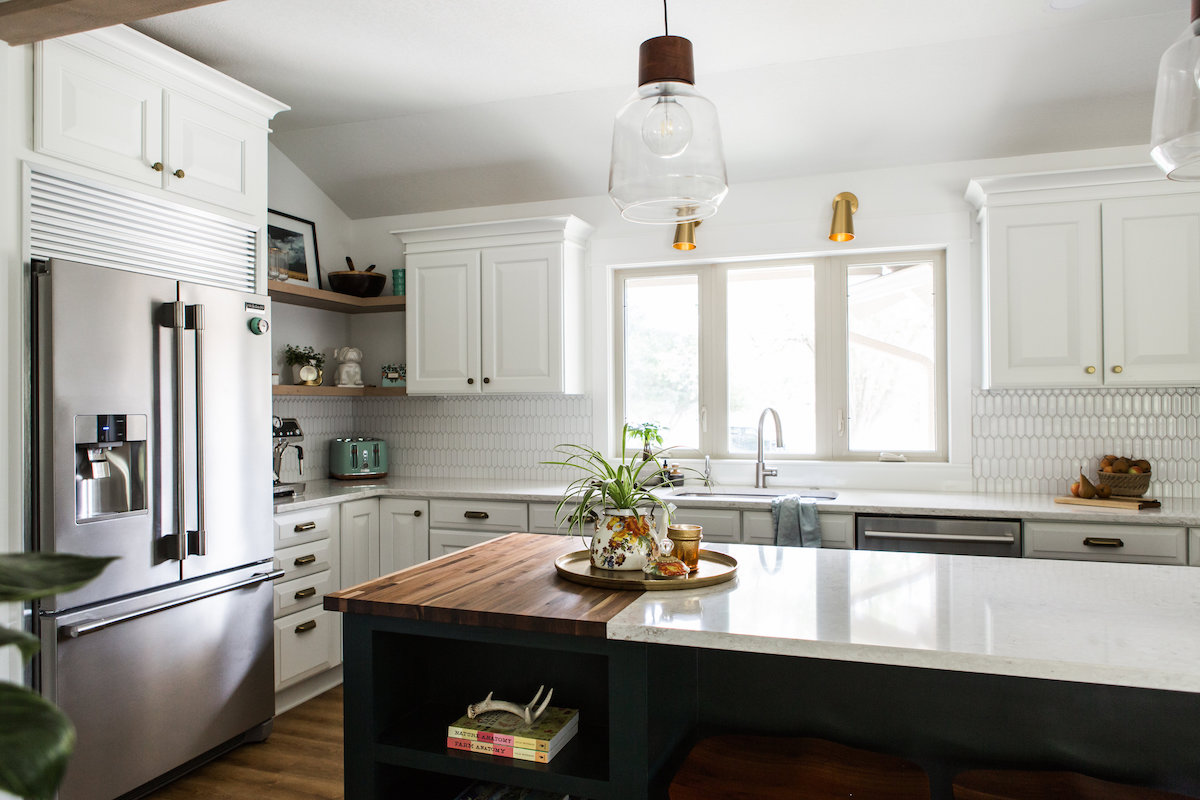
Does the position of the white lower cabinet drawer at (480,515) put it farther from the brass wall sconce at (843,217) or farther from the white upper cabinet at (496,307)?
the brass wall sconce at (843,217)

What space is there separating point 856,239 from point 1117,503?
A: 1667 millimetres

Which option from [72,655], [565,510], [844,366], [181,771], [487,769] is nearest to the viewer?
[487,769]

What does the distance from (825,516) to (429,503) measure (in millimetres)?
1944

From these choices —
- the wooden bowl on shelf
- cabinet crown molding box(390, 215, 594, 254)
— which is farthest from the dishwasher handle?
the wooden bowl on shelf

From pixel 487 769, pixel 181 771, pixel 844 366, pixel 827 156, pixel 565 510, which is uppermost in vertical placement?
pixel 827 156

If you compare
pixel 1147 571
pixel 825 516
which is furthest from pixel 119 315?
pixel 1147 571

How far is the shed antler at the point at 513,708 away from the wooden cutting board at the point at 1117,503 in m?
2.57

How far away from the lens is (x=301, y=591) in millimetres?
3588

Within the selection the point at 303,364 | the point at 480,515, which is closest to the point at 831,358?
the point at 480,515

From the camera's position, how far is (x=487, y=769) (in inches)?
67.6

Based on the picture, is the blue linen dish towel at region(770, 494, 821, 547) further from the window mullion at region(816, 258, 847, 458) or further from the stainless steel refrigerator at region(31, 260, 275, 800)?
the stainless steel refrigerator at region(31, 260, 275, 800)

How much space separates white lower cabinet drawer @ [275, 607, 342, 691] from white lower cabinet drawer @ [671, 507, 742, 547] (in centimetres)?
166

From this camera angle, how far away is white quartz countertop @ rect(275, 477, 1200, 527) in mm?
3117

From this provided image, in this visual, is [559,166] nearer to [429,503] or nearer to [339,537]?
[429,503]
